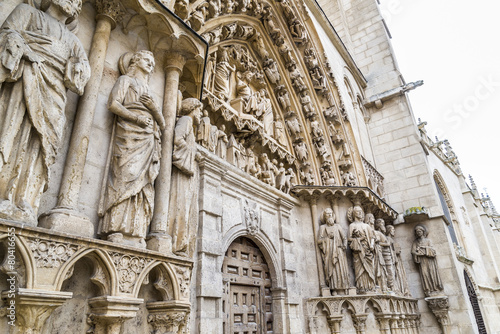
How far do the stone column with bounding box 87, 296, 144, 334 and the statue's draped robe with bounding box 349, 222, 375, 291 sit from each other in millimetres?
5037

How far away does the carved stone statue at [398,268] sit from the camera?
7.69m

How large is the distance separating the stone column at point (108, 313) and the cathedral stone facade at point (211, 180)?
0.04 feet

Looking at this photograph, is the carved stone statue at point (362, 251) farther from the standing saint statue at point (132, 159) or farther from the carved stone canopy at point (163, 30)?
the standing saint statue at point (132, 159)

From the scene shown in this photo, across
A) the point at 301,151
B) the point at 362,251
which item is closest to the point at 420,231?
the point at 362,251

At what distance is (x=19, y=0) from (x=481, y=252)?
18.6m

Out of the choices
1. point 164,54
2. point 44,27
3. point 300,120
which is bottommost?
point 44,27

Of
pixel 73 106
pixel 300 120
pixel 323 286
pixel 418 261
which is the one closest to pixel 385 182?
pixel 418 261

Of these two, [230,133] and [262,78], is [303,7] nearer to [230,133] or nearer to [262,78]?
[262,78]

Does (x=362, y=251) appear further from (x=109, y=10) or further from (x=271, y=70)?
(x=109, y=10)

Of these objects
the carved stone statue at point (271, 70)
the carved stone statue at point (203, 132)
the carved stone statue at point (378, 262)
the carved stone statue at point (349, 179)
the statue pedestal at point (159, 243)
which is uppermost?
the carved stone statue at point (271, 70)

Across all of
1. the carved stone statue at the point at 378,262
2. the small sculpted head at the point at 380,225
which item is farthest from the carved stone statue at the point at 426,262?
the carved stone statue at the point at 378,262

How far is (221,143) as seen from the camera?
5363 millimetres

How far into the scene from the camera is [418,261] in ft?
26.6

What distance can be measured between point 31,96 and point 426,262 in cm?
875
